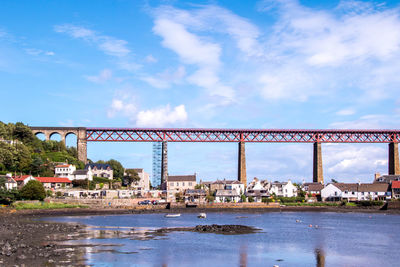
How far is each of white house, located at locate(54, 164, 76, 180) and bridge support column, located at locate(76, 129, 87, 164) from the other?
12.4 m

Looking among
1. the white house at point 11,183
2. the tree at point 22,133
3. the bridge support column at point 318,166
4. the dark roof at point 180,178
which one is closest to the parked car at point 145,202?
the dark roof at point 180,178

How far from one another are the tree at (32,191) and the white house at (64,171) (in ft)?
70.2

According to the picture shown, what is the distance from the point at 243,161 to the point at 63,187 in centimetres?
4272

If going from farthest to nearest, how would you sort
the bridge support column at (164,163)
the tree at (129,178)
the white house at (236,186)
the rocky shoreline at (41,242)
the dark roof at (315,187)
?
the tree at (129,178) → the bridge support column at (164,163) → the dark roof at (315,187) → the white house at (236,186) → the rocky shoreline at (41,242)

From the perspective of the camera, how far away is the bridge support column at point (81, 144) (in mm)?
117625

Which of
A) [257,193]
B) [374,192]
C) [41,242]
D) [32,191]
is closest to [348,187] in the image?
[374,192]

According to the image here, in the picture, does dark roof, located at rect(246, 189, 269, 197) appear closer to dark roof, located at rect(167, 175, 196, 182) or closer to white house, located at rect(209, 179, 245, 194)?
white house, located at rect(209, 179, 245, 194)

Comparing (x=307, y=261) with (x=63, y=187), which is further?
(x=63, y=187)

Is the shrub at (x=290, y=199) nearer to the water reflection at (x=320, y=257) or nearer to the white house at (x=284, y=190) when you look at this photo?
the white house at (x=284, y=190)

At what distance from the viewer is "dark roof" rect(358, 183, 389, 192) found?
10225 cm

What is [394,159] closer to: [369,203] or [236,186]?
[369,203]

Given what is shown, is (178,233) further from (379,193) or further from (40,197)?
(379,193)

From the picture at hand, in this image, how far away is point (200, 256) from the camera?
120 ft

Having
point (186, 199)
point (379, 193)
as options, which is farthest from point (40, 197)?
point (379, 193)
